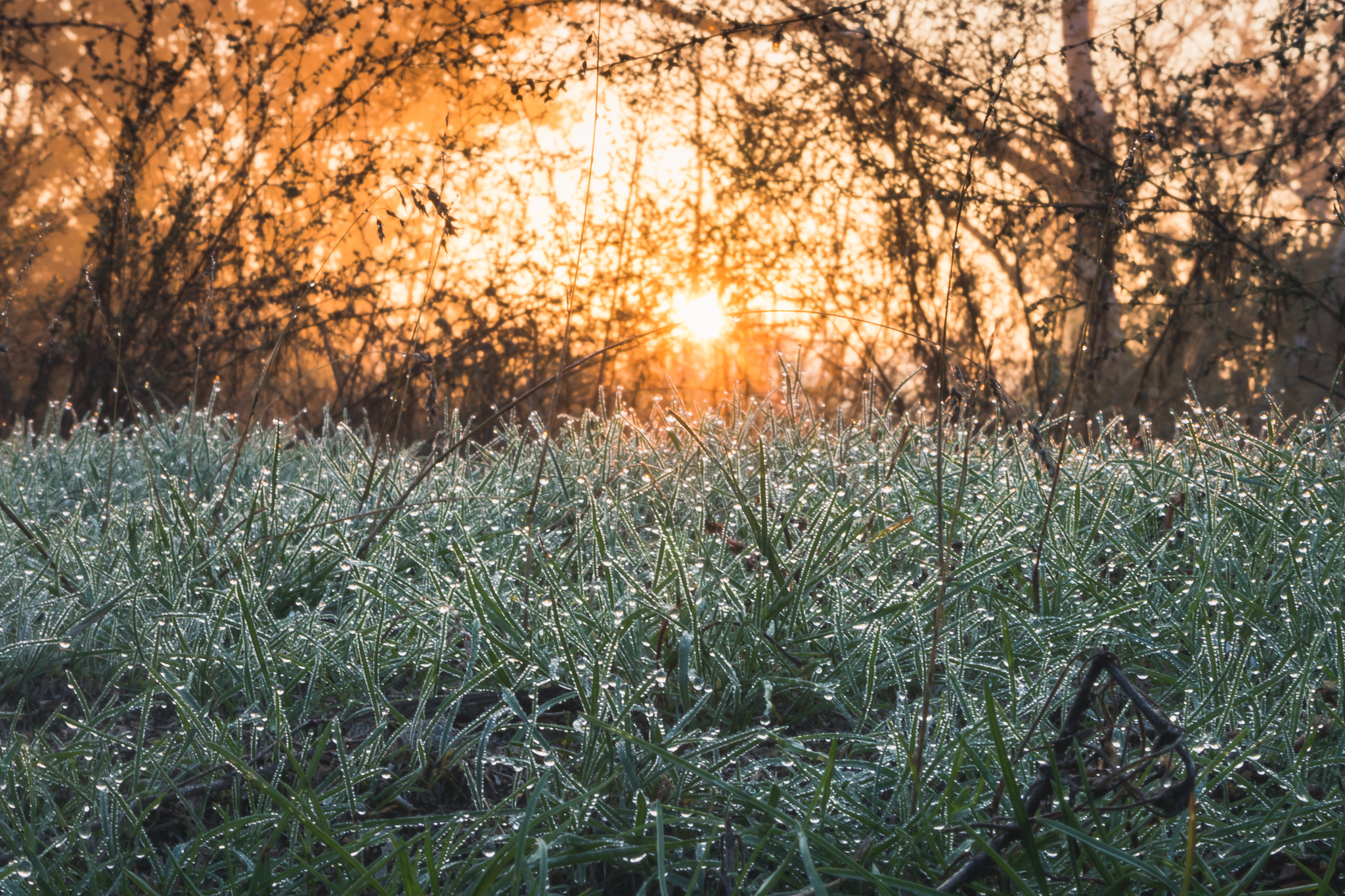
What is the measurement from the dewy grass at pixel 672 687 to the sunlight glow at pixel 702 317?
8.85 ft

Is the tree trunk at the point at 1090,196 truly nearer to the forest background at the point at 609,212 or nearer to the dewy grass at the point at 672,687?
the forest background at the point at 609,212

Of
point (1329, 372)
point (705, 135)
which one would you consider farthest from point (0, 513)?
point (1329, 372)

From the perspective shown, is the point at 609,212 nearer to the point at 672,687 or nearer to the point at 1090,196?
the point at 1090,196

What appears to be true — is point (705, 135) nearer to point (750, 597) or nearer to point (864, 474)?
point (864, 474)

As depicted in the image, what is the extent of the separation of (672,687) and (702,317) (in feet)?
11.0

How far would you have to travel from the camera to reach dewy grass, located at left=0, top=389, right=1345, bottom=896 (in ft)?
2.97

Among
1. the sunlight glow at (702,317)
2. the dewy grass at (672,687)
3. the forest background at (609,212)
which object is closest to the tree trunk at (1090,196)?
the forest background at (609,212)

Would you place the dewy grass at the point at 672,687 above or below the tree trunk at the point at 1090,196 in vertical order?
below

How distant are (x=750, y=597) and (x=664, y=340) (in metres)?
3.78

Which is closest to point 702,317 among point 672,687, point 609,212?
point 609,212

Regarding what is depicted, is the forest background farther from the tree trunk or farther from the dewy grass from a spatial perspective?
the dewy grass

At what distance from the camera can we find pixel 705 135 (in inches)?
186

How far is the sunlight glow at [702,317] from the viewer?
455 centimetres

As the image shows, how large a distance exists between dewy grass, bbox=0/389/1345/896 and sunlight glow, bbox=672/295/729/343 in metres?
2.70
